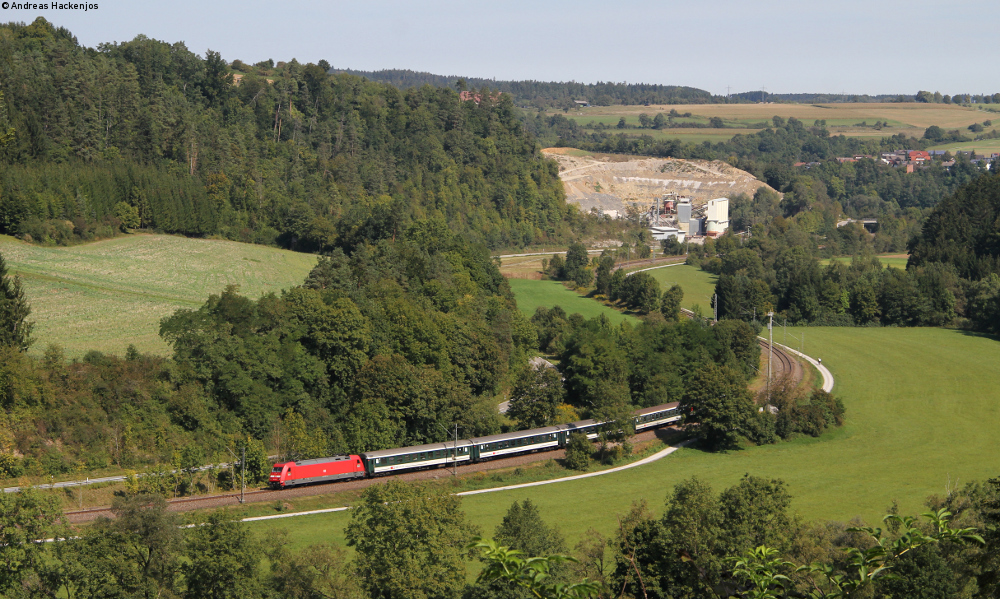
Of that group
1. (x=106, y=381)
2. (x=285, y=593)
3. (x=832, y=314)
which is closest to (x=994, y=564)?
(x=285, y=593)

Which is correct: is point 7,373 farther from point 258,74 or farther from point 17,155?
point 258,74

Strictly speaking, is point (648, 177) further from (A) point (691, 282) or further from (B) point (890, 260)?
(A) point (691, 282)

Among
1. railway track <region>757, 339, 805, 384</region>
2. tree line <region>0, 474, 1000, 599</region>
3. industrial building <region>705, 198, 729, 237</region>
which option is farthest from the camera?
industrial building <region>705, 198, 729, 237</region>

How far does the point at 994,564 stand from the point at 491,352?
161 ft

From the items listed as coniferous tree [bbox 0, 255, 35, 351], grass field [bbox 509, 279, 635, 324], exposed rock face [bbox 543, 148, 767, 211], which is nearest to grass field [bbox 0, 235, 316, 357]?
coniferous tree [bbox 0, 255, 35, 351]

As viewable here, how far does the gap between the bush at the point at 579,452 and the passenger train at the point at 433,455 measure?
1474mm

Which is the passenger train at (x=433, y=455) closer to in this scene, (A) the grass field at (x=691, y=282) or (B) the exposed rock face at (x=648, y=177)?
(A) the grass field at (x=691, y=282)

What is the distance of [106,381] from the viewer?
155 feet

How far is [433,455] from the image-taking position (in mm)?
49500

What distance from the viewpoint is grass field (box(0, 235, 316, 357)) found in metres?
54.7

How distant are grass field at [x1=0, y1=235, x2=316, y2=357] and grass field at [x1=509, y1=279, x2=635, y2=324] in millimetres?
23350

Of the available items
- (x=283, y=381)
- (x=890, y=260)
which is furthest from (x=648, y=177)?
(x=283, y=381)

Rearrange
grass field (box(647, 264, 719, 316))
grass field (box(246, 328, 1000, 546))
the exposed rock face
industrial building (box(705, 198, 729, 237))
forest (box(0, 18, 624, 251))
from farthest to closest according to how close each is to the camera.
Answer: the exposed rock face, industrial building (box(705, 198, 729, 237)), grass field (box(647, 264, 719, 316)), forest (box(0, 18, 624, 251)), grass field (box(246, 328, 1000, 546))

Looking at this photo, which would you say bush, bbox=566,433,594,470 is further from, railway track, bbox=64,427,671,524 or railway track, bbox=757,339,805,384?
railway track, bbox=757,339,805,384
